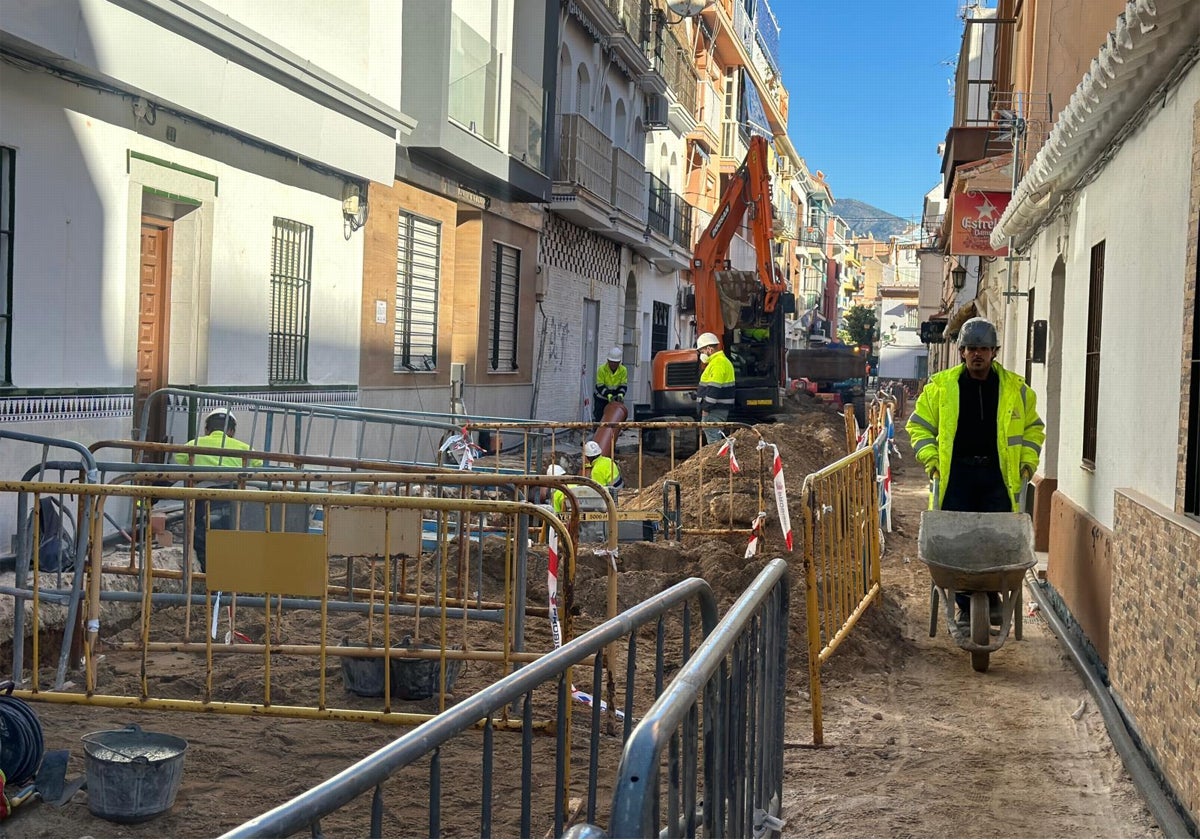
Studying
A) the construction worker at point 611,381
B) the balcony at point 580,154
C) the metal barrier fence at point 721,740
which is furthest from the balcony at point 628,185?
the metal barrier fence at point 721,740

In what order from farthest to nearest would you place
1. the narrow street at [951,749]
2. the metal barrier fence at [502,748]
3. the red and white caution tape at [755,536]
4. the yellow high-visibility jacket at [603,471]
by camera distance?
the yellow high-visibility jacket at [603,471] < the red and white caution tape at [755,536] < the narrow street at [951,749] < the metal barrier fence at [502,748]

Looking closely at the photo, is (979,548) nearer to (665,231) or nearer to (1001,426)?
(1001,426)

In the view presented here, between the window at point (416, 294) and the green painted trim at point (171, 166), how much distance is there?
4575 mm

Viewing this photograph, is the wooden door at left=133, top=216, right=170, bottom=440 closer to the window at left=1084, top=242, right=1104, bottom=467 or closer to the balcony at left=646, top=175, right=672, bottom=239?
the window at left=1084, top=242, right=1104, bottom=467

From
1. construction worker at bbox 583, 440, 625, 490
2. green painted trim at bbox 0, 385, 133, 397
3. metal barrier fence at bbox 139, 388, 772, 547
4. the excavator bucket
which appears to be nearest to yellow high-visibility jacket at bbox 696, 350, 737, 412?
metal barrier fence at bbox 139, 388, 772, 547

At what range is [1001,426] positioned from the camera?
7.66m

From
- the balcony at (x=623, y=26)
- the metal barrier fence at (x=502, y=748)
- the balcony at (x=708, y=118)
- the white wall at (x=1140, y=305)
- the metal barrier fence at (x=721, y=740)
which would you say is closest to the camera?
the metal barrier fence at (x=502, y=748)

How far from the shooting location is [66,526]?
8688 millimetres

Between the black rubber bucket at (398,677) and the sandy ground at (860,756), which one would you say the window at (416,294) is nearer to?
the sandy ground at (860,756)

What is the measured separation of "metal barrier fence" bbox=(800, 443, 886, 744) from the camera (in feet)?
20.5

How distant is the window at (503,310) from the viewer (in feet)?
67.5

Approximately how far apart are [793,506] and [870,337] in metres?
85.3

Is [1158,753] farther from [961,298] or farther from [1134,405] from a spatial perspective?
[961,298]

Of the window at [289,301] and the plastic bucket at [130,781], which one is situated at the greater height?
the window at [289,301]
